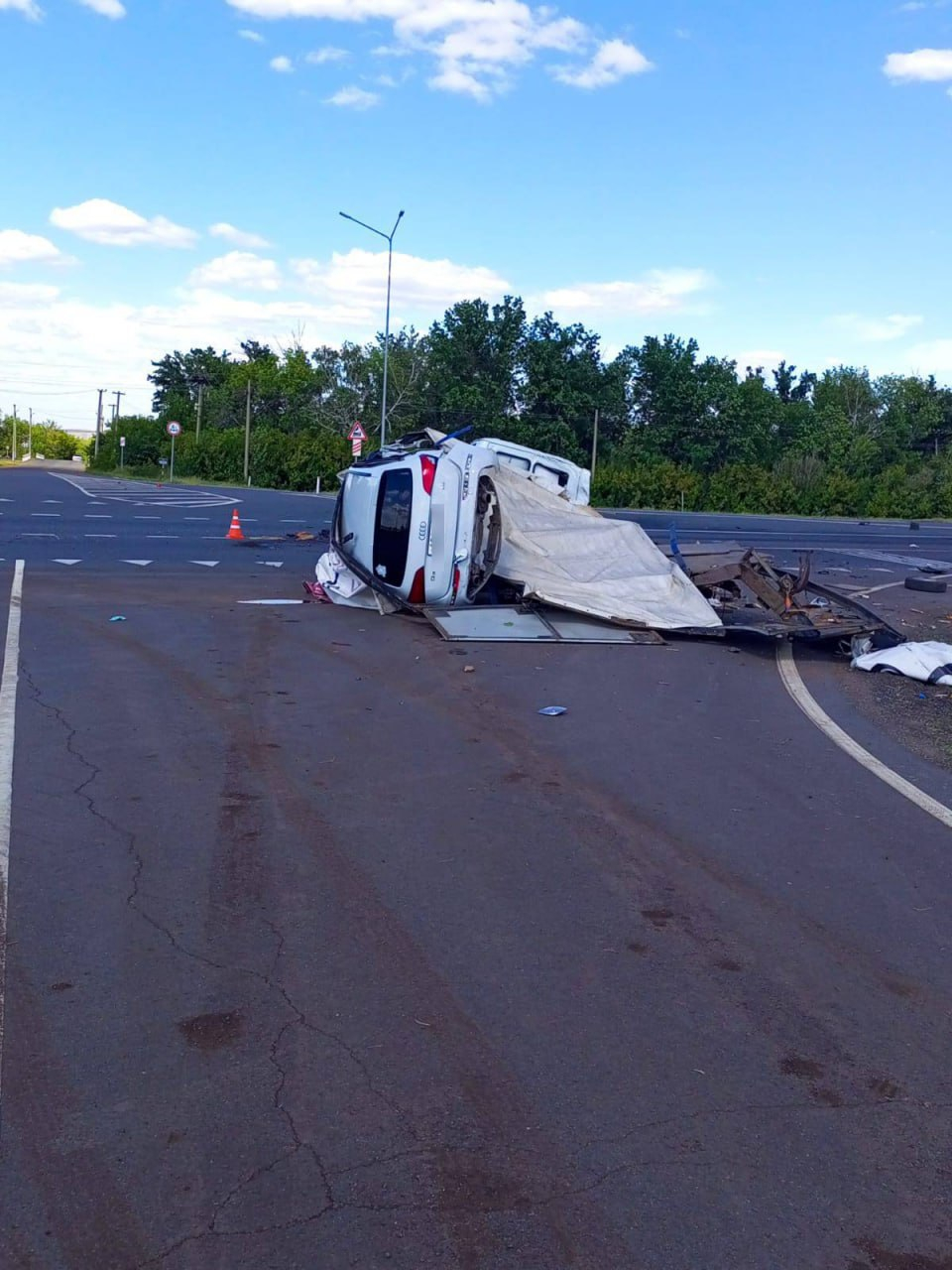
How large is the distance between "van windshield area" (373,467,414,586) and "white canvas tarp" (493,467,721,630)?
3.57ft

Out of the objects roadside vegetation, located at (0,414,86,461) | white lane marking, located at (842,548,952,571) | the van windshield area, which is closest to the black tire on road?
white lane marking, located at (842,548,952,571)

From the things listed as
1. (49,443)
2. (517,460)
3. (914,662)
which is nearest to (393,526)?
(914,662)

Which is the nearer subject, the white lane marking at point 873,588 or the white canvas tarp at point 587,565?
the white canvas tarp at point 587,565

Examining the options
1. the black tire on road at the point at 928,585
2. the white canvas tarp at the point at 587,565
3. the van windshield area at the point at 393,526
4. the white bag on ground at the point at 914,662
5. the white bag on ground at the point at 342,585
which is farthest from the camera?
the black tire on road at the point at 928,585

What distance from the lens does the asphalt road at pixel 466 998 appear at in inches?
132

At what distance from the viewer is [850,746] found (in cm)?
905

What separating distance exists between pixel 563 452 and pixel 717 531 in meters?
34.8

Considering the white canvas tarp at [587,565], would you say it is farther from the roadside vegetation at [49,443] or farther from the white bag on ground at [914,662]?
the roadside vegetation at [49,443]

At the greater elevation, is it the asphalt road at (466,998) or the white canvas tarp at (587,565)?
the white canvas tarp at (587,565)

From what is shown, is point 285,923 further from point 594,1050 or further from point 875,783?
point 875,783

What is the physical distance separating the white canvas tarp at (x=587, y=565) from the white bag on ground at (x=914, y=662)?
1838 millimetres

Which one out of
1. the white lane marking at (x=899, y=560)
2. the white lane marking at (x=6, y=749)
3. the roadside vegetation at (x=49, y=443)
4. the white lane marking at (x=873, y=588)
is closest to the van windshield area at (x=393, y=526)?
the white lane marking at (x=6, y=749)

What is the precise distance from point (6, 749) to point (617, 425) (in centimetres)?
7029

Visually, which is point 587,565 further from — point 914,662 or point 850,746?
point 850,746
